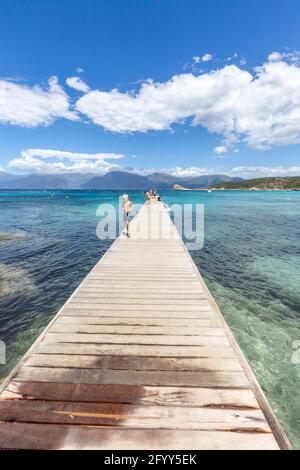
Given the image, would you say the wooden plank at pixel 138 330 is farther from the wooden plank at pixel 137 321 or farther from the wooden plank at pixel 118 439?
the wooden plank at pixel 118 439

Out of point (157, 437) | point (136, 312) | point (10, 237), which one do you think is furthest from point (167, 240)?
point (10, 237)

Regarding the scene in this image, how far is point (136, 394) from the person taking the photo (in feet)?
10.3

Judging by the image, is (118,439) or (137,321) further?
(137,321)

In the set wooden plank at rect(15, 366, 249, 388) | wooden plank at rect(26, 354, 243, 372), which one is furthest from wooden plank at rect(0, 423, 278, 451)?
wooden plank at rect(26, 354, 243, 372)

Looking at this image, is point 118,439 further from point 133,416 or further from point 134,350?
point 134,350

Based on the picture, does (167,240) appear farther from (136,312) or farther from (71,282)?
(136,312)

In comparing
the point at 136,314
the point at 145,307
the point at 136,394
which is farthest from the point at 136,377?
the point at 145,307

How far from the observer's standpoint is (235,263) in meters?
13.3

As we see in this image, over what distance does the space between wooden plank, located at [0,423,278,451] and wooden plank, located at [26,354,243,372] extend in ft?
3.24

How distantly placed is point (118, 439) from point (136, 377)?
2.94 feet

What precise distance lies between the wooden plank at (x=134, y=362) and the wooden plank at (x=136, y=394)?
382 millimetres

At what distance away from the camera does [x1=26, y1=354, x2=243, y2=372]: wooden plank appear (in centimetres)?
364
